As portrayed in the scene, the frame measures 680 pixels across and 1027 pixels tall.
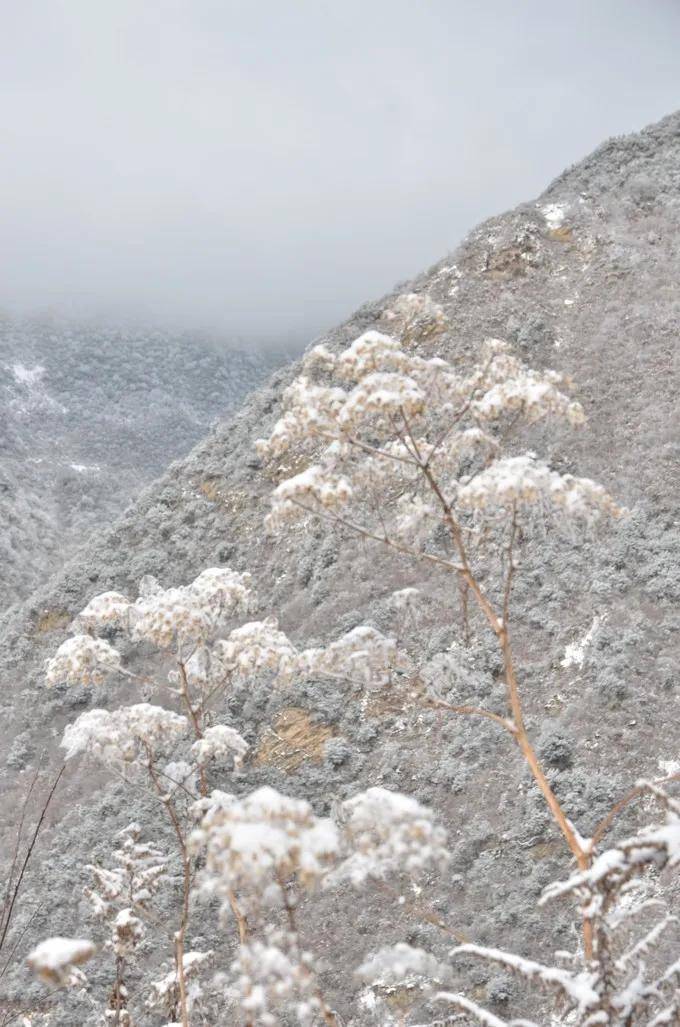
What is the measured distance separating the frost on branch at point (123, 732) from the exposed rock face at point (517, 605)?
219 cm

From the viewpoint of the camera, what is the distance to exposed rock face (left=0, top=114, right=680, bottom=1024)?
1031 cm

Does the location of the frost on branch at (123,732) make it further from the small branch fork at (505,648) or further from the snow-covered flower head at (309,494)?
the small branch fork at (505,648)

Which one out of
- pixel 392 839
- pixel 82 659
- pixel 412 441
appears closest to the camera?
pixel 392 839

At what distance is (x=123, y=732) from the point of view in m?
5.91

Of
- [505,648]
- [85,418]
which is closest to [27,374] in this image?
[85,418]

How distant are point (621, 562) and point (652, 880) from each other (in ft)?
22.9

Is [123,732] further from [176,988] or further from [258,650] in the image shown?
[176,988]

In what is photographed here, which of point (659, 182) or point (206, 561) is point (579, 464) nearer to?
point (206, 561)

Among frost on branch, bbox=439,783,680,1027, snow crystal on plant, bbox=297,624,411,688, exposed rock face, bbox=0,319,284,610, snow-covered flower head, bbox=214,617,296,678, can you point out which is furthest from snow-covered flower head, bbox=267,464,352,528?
exposed rock face, bbox=0,319,284,610

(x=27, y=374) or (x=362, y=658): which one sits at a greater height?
(x=27, y=374)

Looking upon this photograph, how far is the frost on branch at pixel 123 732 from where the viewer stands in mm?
5816

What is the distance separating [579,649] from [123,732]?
356 inches

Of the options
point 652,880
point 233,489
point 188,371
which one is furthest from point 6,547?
point 188,371

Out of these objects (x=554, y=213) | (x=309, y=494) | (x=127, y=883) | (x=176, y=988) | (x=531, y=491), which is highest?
(x=554, y=213)
